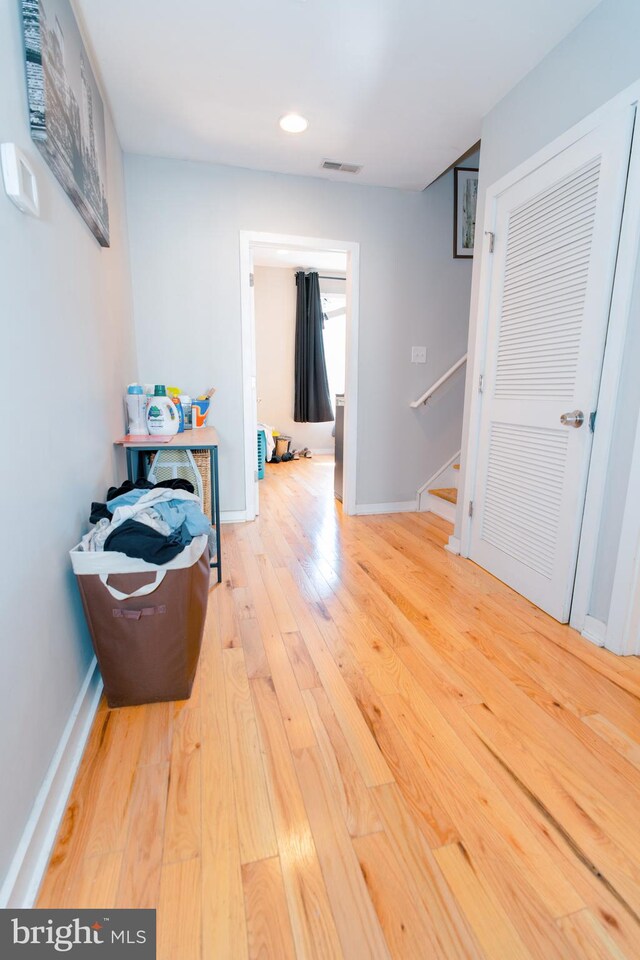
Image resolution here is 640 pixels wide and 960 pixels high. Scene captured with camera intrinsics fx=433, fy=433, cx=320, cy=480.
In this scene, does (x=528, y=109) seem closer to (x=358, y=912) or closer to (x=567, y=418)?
(x=567, y=418)

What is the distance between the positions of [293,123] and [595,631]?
278 cm

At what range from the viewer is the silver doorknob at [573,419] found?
66.1 inches

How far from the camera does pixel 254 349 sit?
9.82 feet

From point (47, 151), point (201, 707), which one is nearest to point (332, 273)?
point (47, 151)

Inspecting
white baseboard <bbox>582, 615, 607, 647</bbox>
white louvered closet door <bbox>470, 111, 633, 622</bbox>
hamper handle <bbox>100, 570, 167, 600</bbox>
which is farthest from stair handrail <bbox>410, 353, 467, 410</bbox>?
hamper handle <bbox>100, 570, 167, 600</bbox>

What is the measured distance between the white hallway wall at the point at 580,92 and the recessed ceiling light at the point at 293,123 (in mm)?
947

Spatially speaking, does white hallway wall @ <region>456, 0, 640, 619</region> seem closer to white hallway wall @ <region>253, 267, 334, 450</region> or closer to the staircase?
the staircase

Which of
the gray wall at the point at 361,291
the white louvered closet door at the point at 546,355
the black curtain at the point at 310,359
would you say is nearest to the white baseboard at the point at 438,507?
the gray wall at the point at 361,291

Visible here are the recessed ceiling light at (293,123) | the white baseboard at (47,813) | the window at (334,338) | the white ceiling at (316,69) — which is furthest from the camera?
the window at (334,338)

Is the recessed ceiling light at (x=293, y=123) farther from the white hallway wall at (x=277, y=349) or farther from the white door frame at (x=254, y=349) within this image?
the white hallway wall at (x=277, y=349)

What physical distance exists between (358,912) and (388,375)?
2950 millimetres

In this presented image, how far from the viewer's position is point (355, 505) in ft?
11.1

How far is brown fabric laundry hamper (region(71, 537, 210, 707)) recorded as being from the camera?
1171mm

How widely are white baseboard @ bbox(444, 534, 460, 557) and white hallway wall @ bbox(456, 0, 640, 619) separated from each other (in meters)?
0.90
